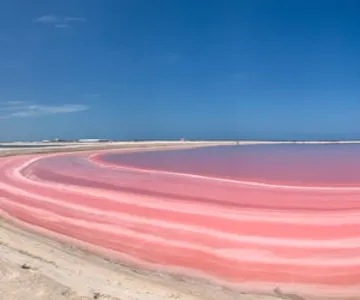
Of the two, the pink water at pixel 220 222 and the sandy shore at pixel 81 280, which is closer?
the sandy shore at pixel 81 280

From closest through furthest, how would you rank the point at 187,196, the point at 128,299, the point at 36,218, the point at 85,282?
the point at 128,299 → the point at 85,282 → the point at 36,218 → the point at 187,196

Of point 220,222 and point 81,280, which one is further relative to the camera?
point 220,222

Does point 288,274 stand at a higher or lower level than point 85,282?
lower

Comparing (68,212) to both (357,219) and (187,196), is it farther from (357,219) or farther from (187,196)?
(357,219)

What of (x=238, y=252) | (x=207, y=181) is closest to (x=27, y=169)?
(x=207, y=181)

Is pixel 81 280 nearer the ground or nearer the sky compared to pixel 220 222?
nearer the sky

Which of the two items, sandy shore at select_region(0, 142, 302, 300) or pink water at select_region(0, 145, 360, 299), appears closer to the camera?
sandy shore at select_region(0, 142, 302, 300)

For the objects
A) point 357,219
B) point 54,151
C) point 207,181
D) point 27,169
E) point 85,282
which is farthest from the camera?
point 54,151

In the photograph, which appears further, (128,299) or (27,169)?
(27,169)
